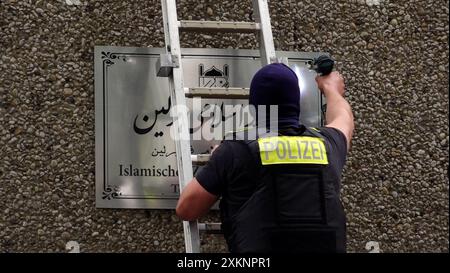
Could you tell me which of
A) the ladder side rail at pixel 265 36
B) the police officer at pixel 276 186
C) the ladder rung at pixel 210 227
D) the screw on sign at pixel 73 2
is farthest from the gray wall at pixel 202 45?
the police officer at pixel 276 186

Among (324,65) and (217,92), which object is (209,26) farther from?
(324,65)

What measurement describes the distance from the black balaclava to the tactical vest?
92 millimetres

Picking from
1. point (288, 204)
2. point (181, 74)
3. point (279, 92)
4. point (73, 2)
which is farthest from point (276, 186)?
point (73, 2)

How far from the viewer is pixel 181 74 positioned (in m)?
3.88

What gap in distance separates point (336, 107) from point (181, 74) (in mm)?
685

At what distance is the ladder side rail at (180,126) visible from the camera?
364 cm

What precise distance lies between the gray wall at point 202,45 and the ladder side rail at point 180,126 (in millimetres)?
587

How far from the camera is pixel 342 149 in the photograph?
11.7 feet

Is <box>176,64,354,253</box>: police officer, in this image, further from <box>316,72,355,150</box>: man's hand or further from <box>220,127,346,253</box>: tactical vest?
<box>316,72,355,150</box>: man's hand

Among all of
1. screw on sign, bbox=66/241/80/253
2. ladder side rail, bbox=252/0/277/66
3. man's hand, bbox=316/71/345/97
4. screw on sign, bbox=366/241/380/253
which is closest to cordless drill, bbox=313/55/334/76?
man's hand, bbox=316/71/345/97

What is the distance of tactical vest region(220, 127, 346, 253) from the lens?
3271 millimetres

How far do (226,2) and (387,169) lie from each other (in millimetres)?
1223

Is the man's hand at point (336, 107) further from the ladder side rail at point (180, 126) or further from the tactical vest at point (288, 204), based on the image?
the ladder side rail at point (180, 126)
